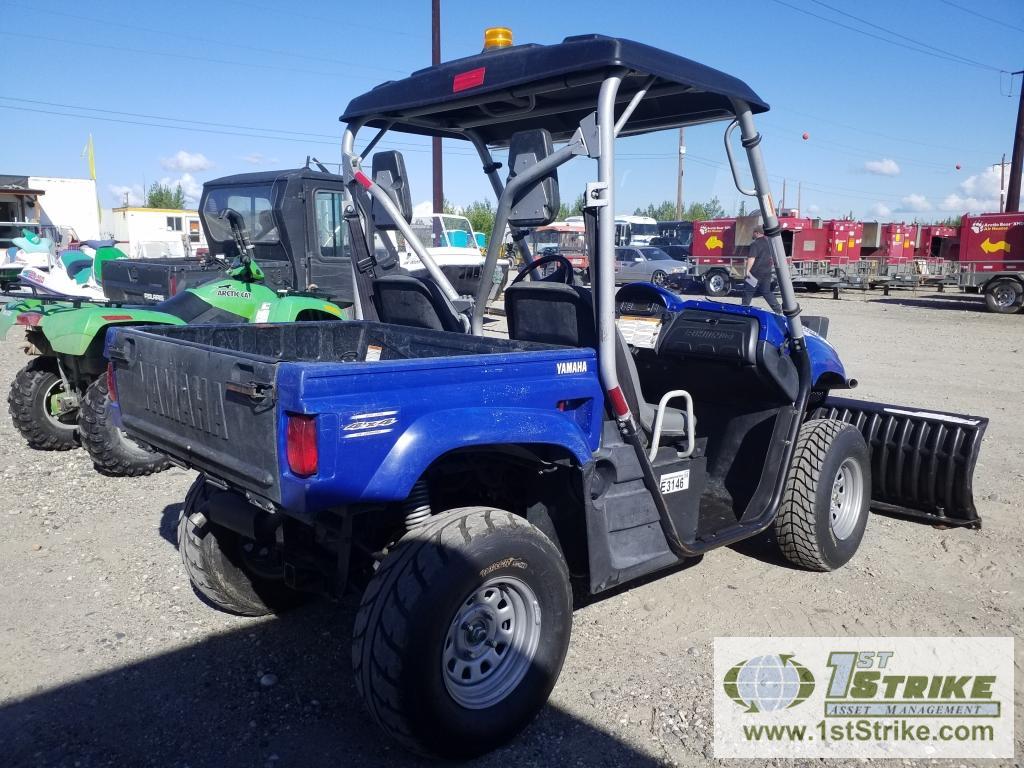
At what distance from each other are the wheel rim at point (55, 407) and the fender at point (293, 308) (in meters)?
1.76

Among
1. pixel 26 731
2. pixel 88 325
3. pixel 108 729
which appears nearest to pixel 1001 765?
pixel 108 729

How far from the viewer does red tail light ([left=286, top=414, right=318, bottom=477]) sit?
2441mm

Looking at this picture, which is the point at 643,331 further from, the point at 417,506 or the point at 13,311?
the point at 13,311

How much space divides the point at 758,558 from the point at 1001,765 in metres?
1.85

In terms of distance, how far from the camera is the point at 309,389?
2.42 metres

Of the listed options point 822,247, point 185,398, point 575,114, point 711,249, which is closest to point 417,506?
point 185,398

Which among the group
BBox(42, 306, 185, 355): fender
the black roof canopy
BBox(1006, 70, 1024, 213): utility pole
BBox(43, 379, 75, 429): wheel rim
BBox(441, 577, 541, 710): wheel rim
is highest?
BBox(1006, 70, 1024, 213): utility pole

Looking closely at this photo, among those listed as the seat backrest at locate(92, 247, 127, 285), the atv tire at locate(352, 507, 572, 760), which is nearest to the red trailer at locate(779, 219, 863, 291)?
the seat backrest at locate(92, 247, 127, 285)

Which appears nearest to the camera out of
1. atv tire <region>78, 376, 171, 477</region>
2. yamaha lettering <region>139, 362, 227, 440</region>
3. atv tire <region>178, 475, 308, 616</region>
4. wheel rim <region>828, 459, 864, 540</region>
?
yamaha lettering <region>139, 362, 227, 440</region>

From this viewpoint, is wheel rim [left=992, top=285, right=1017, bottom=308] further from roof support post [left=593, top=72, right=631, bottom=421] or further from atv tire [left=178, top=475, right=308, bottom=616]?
atv tire [left=178, top=475, right=308, bottom=616]

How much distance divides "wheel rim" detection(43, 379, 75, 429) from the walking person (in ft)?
18.0

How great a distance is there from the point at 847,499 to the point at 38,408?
604 centimetres

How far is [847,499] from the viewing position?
4586mm

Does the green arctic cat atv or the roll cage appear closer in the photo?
the roll cage
